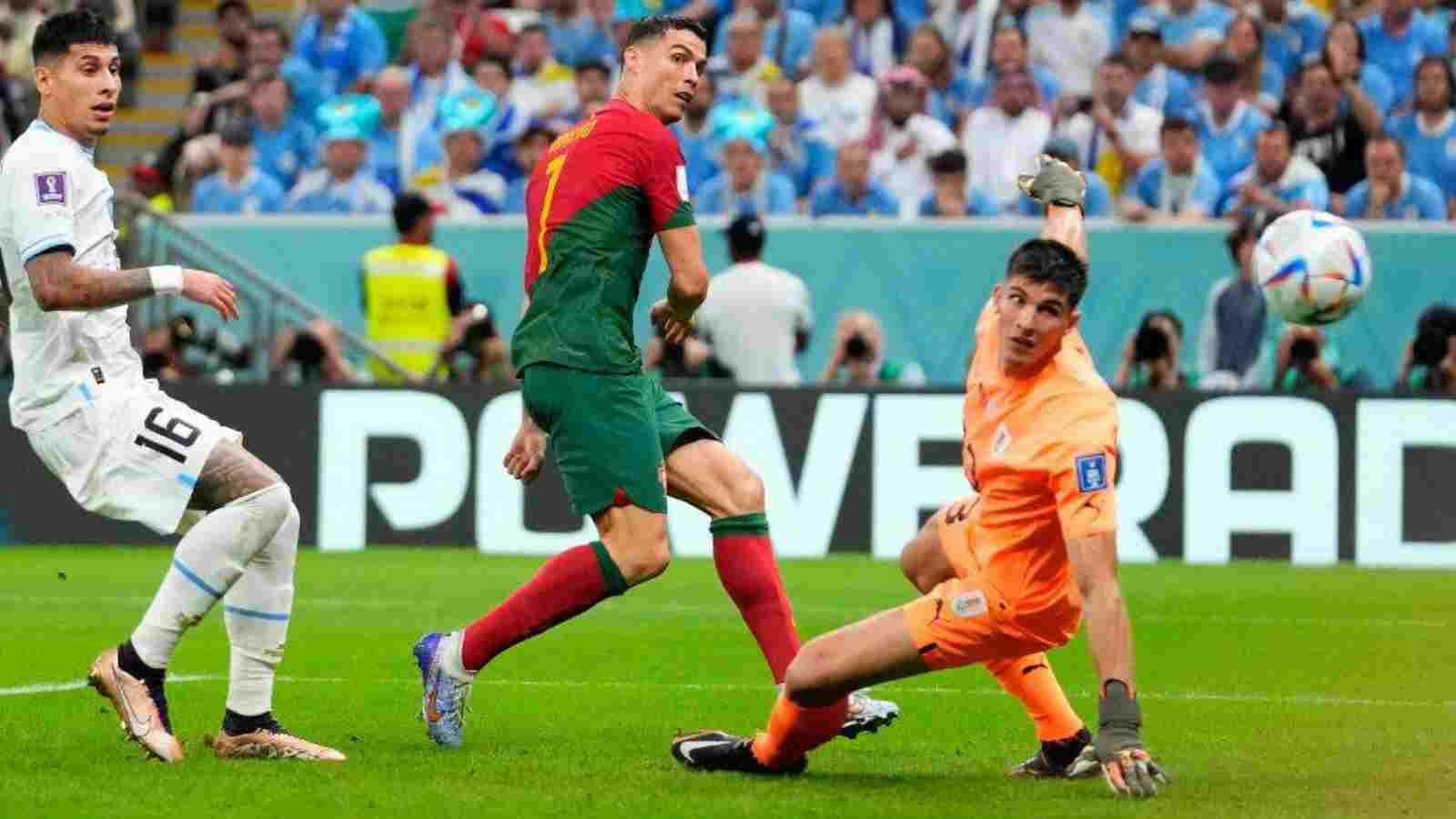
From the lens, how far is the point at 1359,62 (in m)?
18.1

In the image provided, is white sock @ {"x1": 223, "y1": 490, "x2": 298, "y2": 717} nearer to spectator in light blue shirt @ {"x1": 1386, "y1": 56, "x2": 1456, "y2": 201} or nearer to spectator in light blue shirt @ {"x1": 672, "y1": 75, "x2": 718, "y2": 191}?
spectator in light blue shirt @ {"x1": 672, "y1": 75, "x2": 718, "y2": 191}

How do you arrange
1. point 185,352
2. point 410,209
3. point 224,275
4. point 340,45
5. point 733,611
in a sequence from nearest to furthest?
1. point 733,611
2. point 410,209
3. point 185,352
4. point 224,275
5. point 340,45

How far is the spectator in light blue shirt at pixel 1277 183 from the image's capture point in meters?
17.0

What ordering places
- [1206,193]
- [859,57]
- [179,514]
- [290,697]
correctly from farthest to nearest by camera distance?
1. [859,57]
2. [1206,193]
3. [290,697]
4. [179,514]

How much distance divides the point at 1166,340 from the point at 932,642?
1015 cm

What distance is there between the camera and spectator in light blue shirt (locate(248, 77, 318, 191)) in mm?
19844

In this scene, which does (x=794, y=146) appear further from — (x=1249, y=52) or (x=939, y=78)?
(x=1249, y=52)

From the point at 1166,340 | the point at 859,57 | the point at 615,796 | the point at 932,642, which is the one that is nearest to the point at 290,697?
the point at 615,796

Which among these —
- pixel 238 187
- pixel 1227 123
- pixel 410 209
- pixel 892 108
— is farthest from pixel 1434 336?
pixel 238 187

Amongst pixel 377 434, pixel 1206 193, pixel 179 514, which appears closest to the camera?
pixel 179 514

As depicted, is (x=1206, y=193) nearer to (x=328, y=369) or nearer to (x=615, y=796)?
(x=328, y=369)

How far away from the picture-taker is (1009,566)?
22.3ft

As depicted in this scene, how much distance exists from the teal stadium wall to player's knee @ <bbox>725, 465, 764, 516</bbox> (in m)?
9.35

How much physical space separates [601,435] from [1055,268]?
1.65m
